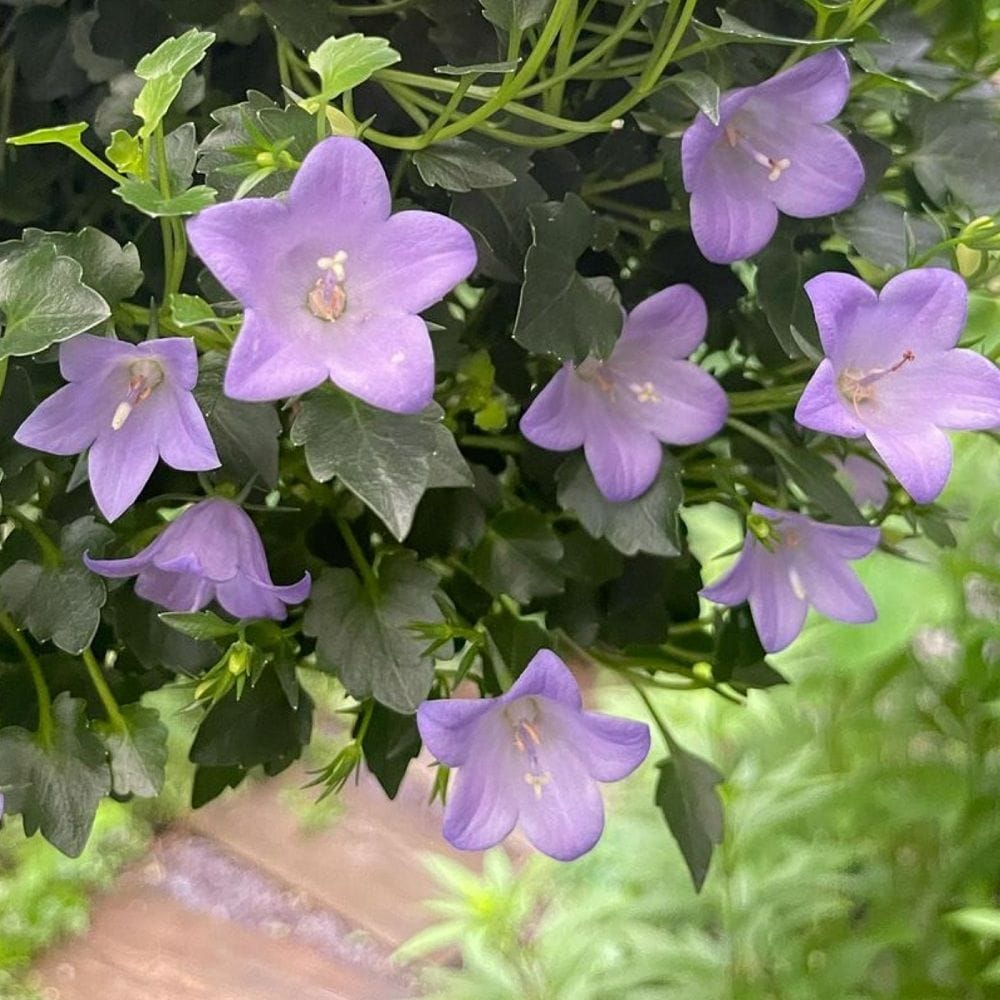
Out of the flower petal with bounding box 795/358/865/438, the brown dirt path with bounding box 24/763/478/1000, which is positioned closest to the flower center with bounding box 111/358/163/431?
the flower petal with bounding box 795/358/865/438

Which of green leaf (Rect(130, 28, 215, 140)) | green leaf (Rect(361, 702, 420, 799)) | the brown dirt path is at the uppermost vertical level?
green leaf (Rect(130, 28, 215, 140))

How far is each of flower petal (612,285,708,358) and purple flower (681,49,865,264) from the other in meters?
0.04

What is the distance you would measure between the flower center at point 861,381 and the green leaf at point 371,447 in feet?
0.50

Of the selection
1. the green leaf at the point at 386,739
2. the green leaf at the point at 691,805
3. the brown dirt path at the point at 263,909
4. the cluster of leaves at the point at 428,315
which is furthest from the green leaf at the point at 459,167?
the brown dirt path at the point at 263,909

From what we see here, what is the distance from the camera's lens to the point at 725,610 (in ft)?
1.78

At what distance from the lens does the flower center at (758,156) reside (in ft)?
1.36

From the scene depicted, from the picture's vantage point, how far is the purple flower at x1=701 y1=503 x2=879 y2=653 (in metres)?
0.47

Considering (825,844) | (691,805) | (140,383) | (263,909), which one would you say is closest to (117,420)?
(140,383)

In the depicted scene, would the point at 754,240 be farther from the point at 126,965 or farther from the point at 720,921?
the point at 126,965

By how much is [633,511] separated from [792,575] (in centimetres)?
10

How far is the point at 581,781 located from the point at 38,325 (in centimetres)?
26

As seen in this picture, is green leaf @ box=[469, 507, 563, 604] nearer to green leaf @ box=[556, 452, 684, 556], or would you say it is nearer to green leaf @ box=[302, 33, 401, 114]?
green leaf @ box=[556, 452, 684, 556]

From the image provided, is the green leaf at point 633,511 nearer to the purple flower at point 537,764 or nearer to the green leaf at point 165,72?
the purple flower at point 537,764

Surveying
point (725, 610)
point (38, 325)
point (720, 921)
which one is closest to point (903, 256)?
point (725, 610)
